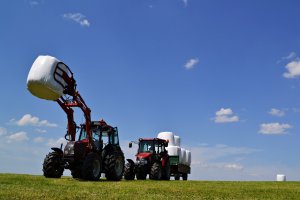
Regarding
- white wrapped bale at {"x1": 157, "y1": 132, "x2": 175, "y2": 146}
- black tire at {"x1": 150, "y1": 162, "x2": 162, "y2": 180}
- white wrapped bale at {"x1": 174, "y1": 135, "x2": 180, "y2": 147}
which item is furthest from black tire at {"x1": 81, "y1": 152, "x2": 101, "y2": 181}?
white wrapped bale at {"x1": 174, "y1": 135, "x2": 180, "y2": 147}

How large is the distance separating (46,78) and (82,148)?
3.56m

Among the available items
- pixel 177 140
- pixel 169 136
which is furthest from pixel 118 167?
pixel 177 140

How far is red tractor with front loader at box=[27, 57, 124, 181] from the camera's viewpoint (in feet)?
54.7

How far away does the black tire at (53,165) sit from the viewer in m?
16.8

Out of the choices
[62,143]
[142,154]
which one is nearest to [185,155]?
[142,154]

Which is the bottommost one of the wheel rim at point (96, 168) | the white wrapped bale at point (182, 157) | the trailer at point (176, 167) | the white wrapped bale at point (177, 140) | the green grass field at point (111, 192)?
the green grass field at point (111, 192)

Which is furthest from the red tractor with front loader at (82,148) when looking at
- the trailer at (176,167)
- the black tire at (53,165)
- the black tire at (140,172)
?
the trailer at (176,167)

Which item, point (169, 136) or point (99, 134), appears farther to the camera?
point (169, 136)

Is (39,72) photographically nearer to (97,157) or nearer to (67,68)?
(67,68)

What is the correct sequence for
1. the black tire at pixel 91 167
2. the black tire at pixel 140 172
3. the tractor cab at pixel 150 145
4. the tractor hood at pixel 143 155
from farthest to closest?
the tractor cab at pixel 150 145 → the tractor hood at pixel 143 155 → the black tire at pixel 140 172 → the black tire at pixel 91 167

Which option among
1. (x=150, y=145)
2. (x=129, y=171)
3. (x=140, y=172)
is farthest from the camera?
(x=150, y=145)

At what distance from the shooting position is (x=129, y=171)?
21.2 meters

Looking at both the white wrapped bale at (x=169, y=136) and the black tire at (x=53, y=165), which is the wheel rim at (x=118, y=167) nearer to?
the black tire at (x=53, y=165)

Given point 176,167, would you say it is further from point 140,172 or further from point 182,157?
point 140,172
